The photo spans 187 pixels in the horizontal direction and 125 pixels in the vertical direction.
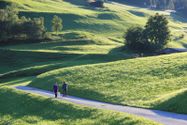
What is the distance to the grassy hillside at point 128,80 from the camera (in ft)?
165

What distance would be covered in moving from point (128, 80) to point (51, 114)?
17.5 m

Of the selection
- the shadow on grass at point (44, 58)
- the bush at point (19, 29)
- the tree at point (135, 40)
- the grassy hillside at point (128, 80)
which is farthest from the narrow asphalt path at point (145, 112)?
the bush at point (19, 29)

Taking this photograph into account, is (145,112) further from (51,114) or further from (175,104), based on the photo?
(51,114)

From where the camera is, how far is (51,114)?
146 ft

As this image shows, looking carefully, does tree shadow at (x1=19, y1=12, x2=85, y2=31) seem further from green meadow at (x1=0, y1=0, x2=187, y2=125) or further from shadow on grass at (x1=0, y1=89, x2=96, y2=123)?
shadow on grass at (x1=0, y1=89, x2=96, y2=123)

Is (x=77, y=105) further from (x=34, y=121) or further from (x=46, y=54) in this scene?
(x=46, y=54)

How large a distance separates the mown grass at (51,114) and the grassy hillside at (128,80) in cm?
584

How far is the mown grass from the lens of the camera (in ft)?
129

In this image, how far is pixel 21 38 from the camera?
403ft

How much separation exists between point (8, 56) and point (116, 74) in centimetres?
4926

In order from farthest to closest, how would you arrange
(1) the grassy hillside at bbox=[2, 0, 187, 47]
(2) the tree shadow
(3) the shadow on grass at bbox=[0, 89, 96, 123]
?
(2) the tree shadow → (1) the grassy hillside at bbox=[2, 0, 187, 47] → (3) the shadow on grass at bbox=[0, 89, 96, 123]

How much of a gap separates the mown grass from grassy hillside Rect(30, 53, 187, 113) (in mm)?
5845

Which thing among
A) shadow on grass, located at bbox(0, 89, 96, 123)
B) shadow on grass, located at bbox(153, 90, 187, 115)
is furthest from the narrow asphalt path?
shadow on grass, located at bbox(0, 89, 96, 123)

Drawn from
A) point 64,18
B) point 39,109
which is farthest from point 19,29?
point 39,109
